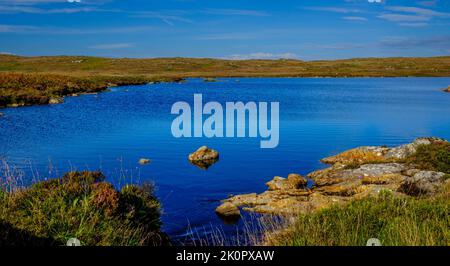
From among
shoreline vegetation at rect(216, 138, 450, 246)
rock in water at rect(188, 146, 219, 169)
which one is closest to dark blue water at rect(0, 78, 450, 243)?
rock in water at rect(188, 146, 219, 169)

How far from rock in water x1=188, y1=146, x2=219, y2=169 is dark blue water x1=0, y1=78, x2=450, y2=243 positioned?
546 mm

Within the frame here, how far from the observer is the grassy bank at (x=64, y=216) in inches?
387

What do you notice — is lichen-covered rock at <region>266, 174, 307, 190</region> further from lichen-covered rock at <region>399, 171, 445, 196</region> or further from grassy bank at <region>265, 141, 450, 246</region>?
grassy bank at <region>265, 141, 450, 246</region>

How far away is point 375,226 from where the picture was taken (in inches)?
432

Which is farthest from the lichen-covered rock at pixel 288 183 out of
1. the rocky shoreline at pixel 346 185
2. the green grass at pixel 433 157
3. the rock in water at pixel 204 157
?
the rock in water at pixel 204 157

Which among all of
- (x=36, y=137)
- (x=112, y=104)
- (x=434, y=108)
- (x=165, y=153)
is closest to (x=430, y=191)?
(x=165, y=153)

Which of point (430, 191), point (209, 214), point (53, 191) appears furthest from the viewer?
point (209, 214)

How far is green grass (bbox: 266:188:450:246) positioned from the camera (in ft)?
31.1

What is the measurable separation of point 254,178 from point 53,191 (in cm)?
1487

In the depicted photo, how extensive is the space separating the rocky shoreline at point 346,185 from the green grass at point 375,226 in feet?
14.3

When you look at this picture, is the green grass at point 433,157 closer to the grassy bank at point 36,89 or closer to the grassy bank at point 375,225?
the grassy bank at point 375,225

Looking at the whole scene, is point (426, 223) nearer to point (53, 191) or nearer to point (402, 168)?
point (53, 191)

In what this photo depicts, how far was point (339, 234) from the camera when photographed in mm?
10344

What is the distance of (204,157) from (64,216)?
19.7 metres
